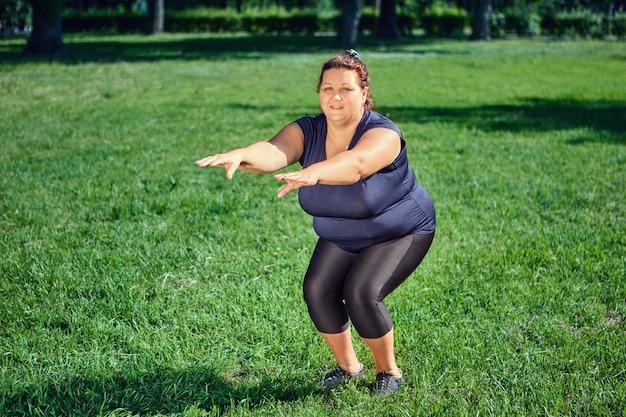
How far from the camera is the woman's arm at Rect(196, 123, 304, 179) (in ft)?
8.87

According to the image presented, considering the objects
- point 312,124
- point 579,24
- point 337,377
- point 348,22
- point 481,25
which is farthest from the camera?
point 579,24

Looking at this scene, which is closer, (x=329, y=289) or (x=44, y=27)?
(x=329, y=289)

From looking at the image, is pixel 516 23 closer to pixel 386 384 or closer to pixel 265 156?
pixel 386 384

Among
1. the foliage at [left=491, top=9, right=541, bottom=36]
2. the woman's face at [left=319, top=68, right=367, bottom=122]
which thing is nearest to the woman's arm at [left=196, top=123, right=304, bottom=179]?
the woman's face at [left=319, top=68, right=367, bottom=122]

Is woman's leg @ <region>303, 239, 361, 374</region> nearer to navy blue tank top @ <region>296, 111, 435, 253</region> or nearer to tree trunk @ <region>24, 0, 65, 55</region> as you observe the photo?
navy blue tank top @ <region>296, 111, 435, 253</region>

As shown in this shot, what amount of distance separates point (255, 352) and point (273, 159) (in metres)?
1.26

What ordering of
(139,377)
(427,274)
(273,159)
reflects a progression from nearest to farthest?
(273,159), (139,377), (427,274)

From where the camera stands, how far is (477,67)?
2191 centimetres

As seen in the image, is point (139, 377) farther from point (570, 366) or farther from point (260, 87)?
point (260, 87)

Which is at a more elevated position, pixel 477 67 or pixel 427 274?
pixel 477 67

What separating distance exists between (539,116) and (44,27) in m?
17.9

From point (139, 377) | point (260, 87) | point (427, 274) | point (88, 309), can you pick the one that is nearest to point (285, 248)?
point (427, 274)

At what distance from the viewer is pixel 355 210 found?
9.98ft

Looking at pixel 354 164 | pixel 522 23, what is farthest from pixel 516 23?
pixel 354 164
